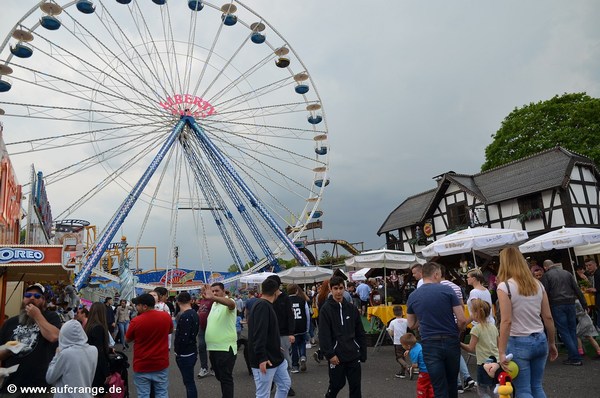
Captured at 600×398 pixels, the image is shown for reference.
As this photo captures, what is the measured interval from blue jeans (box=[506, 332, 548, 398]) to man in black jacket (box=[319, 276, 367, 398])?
1.61m

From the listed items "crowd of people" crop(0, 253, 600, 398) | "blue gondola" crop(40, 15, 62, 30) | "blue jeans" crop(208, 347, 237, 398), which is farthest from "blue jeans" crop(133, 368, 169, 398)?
"blue gondola" crop(40, 15, 62, 30)

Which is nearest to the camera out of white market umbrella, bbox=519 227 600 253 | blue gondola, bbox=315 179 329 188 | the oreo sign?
the oreo sign

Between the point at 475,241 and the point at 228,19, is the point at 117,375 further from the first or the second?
the point at 228,19

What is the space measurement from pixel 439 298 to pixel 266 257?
21226mm

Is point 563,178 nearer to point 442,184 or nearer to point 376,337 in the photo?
point 442,184

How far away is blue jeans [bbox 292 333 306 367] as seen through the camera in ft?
29.5

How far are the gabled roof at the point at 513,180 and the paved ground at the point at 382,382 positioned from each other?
1456 centimetres

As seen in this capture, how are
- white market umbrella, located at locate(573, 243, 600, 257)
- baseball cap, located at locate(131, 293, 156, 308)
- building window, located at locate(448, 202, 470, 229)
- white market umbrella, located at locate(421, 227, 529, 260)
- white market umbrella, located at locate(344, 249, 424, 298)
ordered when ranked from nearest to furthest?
baseball cap, located at locate(131, 293, 156, 308) < white market umbrella, located at locate(421, 227, 529, 260) < white market umbrella, located at locate(344, 249, 424, 298) < white market umbrella, located at locate(573, 243, 600, 257) < building window, located at locate(448, 202, 470, 229)

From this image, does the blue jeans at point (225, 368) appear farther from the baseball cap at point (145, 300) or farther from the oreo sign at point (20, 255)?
the oreo sign at point (20, 255)

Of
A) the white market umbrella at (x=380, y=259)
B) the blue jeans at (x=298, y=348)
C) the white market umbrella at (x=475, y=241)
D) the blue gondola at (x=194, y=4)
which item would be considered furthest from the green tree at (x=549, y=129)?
the blue jeans at (x=298, y=348)

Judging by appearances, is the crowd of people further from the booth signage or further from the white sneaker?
the booth signage

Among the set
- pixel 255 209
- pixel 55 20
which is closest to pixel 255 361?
pixel 55 20

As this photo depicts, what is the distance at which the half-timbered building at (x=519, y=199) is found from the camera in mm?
20672

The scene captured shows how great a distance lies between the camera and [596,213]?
2155cm
